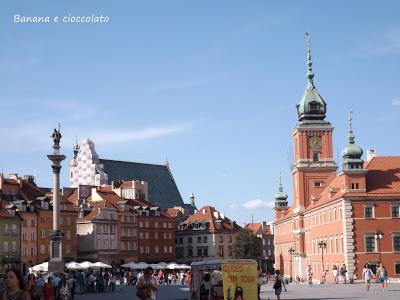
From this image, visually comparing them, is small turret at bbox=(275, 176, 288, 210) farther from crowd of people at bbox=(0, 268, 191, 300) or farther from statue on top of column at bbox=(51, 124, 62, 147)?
statue on top of column at bbox=(51, 124, 62, 147)

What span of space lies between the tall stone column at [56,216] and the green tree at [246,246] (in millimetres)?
56205

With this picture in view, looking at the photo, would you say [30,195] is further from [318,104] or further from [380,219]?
[380,219]

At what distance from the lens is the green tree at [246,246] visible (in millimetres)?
103938

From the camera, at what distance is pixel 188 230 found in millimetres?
115188

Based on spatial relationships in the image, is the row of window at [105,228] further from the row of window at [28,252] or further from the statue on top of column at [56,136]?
Answer: the statue on top of column at [56,136]

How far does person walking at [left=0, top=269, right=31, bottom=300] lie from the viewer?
7949 mm

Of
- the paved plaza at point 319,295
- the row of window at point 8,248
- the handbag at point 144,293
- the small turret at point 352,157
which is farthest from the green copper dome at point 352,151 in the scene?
the handbag at point 144,293

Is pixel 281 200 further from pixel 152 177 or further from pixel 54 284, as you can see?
pixel 54 284

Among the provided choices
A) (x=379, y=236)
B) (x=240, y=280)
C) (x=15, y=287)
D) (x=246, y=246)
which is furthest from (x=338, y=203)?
(x=15, y=287)

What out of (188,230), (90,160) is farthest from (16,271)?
(90,160)

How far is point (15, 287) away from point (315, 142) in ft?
260

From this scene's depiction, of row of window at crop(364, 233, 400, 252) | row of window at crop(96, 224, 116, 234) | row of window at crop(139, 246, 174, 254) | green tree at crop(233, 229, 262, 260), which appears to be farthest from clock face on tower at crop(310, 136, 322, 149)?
row of window at crop(139, 246, 174, 254)

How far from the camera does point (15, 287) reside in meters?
8.08

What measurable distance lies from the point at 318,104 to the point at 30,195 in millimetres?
35529
